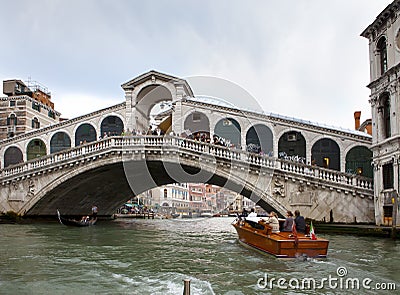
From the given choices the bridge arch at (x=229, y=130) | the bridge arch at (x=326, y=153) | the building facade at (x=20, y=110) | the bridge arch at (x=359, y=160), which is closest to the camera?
the bridge arch at (x=359, y=160)

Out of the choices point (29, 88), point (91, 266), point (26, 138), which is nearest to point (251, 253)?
point (91, 266)

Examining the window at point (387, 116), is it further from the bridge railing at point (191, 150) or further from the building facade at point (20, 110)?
the building facade at point (20, 110)

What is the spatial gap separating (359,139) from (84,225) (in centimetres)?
1181

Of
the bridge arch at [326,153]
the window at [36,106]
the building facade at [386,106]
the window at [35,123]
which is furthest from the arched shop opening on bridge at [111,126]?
the building facade at [386,106]

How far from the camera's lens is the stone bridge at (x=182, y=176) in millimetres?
14984

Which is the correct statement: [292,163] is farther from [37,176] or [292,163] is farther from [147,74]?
[37,176]

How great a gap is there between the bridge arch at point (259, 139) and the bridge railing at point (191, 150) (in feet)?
11.8

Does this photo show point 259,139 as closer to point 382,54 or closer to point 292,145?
point 292,145

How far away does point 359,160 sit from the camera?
18281 millimetres

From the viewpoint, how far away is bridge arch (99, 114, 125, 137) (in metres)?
21.2

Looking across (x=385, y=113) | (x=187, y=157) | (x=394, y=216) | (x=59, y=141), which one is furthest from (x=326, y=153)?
(x=59, y=141)

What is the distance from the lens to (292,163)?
15445 millimetres

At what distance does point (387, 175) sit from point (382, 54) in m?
3.84

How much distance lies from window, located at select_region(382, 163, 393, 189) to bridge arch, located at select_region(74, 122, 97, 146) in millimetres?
13379
